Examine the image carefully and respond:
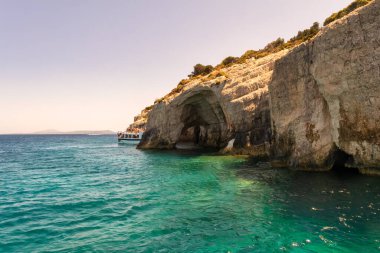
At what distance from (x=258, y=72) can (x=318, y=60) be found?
18.9m

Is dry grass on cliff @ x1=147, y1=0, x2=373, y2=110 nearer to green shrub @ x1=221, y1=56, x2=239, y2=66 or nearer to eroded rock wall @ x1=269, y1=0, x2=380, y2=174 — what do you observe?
green shrub @ x1=221, y1=56, x2=239, y2=66

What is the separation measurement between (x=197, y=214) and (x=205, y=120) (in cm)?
4574

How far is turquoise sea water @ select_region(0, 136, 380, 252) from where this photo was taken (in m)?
10.7

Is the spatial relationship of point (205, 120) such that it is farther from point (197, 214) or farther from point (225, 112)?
point (197, 214)

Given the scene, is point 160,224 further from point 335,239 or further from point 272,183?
point 272,183

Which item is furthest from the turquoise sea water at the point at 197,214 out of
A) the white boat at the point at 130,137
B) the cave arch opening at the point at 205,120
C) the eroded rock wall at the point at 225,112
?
the white boat at the point at 130,137

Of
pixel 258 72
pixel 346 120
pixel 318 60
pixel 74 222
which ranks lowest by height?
pixel 74 222

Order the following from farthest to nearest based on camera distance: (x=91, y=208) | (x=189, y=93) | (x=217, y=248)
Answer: (x=189, y=93), (x=91, y=208), (x=217, y=248)

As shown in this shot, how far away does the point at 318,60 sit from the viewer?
22906 mm

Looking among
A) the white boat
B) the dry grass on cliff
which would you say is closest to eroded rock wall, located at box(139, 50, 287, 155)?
the dry grass on cliff

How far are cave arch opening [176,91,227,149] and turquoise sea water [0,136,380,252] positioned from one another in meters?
28.1

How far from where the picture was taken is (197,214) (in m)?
14.3

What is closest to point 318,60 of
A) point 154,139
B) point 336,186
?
point 336,186

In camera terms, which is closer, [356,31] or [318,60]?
[356,31]
